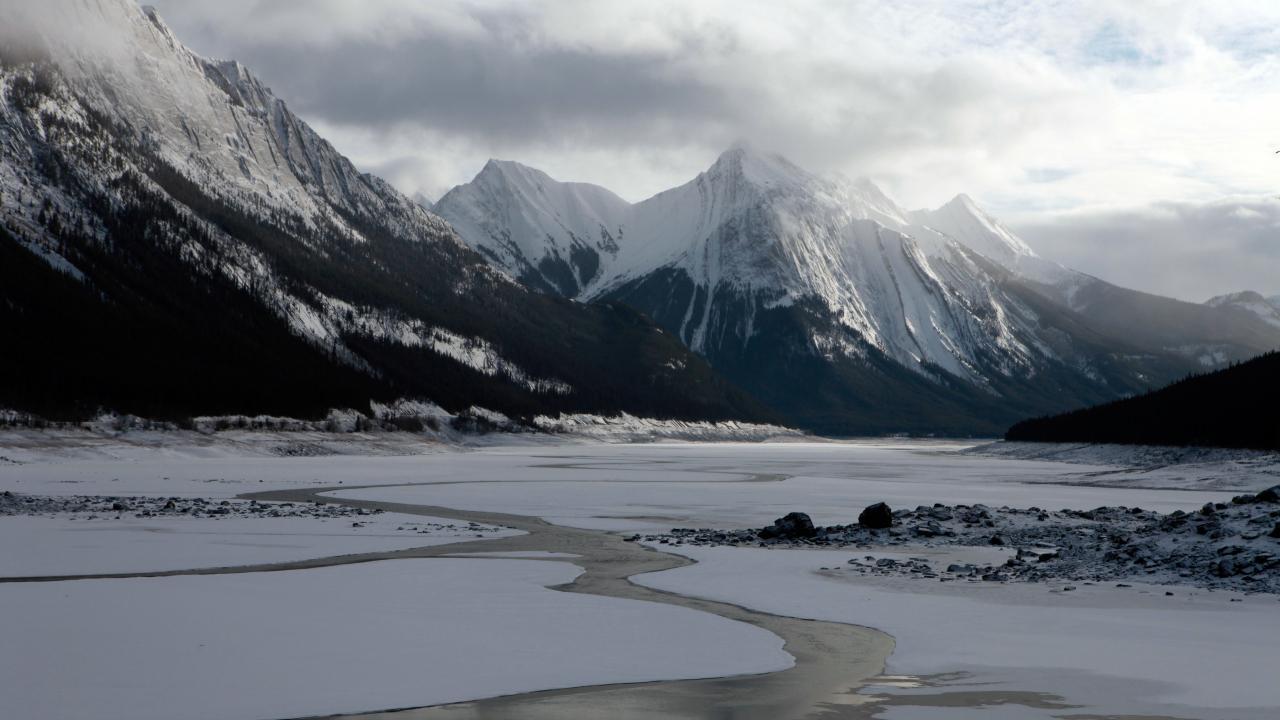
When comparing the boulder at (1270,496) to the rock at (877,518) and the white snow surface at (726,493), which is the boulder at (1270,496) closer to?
the rock at (877,518)

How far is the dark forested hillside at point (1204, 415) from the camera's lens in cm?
10756

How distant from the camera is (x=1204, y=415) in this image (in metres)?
123

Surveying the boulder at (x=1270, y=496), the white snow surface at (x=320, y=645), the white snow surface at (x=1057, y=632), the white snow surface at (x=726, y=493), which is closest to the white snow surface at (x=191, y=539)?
the white snow surface at (x=320, y=645)

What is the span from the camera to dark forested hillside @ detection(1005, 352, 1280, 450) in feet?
353

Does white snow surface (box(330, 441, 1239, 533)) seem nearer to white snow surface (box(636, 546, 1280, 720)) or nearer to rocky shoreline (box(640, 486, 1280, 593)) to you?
rocky shoreline (box(640, 486, 1280, 593))

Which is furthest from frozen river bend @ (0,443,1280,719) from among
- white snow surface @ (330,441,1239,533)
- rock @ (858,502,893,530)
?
white snow surface @ (330,441,1239,533)

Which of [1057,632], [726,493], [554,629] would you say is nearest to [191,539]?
[554,629]

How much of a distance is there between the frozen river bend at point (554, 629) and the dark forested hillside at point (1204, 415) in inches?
3290

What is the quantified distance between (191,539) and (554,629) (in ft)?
63.6

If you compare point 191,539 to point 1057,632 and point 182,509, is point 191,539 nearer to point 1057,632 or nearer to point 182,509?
point 182,509

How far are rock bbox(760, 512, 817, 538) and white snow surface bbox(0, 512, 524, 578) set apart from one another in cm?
959

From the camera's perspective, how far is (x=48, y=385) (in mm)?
116062

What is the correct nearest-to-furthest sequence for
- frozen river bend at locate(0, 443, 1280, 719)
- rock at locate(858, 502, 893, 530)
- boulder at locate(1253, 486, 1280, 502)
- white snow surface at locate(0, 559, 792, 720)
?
white snow surface at locate(0, 559, 792, 720), frozen river bend at locate(0, 443, 1280, 719), boulder at locate(1253, 486, 1280, 502), rock at locate(858, 502, 893, 530)

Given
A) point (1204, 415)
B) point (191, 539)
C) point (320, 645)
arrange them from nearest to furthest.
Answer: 1. point (320, 645)
2. point (191, 539)
3. point (1204, 415)
